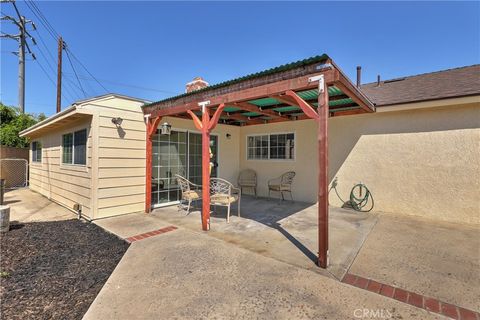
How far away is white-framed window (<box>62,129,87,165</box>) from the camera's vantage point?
5.66 meters

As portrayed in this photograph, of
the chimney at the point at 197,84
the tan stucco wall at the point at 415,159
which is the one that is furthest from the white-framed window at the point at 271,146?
the chimney at the point at 197,84

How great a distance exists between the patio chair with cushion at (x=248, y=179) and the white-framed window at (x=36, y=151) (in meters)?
8.38

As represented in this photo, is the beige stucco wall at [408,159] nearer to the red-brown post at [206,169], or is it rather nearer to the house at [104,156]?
the red-brown post at [206,169]

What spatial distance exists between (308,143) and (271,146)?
1396mm

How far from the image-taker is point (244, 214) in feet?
18.2

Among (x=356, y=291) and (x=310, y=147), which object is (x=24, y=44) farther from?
(x=356, y=291)

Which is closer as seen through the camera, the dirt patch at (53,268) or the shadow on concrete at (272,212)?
the dirt patch at (53,268)

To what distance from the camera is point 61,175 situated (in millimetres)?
6871

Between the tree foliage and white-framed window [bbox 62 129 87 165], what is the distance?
784 cm

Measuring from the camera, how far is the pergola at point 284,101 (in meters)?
2.97

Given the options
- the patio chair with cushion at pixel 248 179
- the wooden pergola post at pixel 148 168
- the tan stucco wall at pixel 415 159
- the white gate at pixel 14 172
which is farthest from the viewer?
the white gate at pixel 14 172

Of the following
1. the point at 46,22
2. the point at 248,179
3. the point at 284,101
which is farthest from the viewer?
the point at 46,22

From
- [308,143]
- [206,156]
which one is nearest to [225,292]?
[206,156]

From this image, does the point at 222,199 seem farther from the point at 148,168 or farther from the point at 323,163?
the point at 323,163
